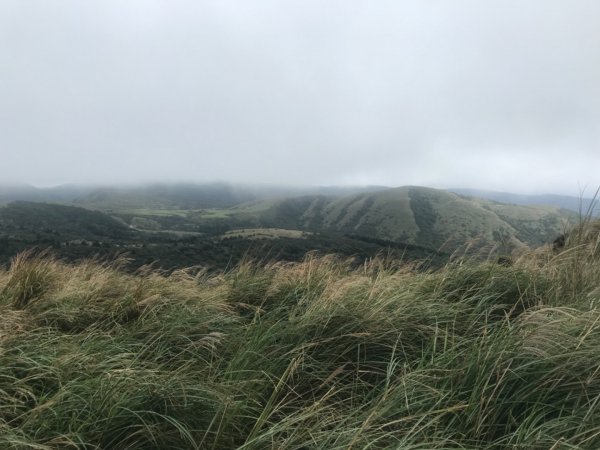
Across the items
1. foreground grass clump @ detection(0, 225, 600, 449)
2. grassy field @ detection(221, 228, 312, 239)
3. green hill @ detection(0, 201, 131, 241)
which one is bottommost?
green hill @ detection(0, 201, 131, 241)

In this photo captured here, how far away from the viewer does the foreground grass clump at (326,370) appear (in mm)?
2020

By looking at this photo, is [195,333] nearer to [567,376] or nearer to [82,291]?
[82,291]

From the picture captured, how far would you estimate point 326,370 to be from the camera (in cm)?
287

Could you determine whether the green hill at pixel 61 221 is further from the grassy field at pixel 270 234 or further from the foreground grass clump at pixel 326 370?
the foreground grass clump at pixel 326 370

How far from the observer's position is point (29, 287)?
493 cm

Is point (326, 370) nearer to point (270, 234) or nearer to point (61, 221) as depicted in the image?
point (270, 234)

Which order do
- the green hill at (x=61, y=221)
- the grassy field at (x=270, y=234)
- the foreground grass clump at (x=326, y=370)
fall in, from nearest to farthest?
the foreground grass clump at (x=326, y=370)
the grassy field at (x=270, y=234)
the green hill at (x=61, y=221)

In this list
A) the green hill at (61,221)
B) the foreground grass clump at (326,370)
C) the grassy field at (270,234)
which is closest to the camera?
the foreground grass clump at (326,370)

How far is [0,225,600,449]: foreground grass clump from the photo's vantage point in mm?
2020

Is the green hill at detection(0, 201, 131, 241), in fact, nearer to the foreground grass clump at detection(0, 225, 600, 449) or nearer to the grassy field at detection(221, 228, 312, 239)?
the grassy field at detection(221, 228, 312, 239)

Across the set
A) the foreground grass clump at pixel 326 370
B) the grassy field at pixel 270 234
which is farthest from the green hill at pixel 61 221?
the foreground grass clump at pixel 326 370

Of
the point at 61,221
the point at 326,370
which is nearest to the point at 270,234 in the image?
the point at 326,370

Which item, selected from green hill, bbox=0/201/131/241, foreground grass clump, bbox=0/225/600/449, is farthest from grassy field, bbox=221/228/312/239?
green hill, bbox=0/201/131/241

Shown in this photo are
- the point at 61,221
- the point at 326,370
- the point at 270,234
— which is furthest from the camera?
the point at 61,221
